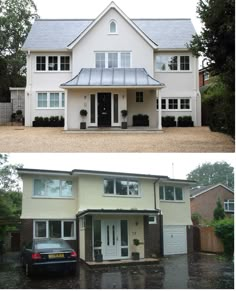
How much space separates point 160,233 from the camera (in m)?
19.5

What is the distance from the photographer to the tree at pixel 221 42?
15.3 metres

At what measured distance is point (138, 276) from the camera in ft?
44.5

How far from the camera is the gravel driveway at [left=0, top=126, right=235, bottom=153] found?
16.7m

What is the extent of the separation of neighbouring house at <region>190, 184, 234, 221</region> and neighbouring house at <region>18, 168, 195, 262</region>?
2.86 m

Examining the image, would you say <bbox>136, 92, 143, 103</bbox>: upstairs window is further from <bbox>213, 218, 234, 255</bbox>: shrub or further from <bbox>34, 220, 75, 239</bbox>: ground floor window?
<bbox>34, 220, 75, 239</bbox>: ground floor window

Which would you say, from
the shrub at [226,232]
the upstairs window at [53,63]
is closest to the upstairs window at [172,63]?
the upstairs window at [53,63]

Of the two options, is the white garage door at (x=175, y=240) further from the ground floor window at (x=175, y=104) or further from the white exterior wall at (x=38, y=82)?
the white exterior wall at (x=38, y=82)

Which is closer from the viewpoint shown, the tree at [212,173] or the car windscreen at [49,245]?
the car windscreen at [49,245]

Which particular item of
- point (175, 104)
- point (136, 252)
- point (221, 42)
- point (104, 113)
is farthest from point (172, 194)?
point (175, 104)

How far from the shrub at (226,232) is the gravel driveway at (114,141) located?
155 inches

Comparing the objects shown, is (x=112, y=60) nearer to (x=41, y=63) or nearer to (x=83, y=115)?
(x=83, y=115)

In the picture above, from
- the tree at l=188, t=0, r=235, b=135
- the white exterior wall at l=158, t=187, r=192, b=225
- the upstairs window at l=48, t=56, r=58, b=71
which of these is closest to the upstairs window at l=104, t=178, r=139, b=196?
the white exterior wall at l=158, t=187, r=192, b=225

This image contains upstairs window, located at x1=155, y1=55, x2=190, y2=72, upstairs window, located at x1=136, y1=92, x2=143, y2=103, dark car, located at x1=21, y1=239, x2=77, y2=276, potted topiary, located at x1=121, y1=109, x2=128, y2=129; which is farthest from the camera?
upstairs window, located at x1=155, y1=55, x2=190, y2=72

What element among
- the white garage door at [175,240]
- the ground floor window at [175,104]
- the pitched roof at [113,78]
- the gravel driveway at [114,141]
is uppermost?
the pitched roof at [113,78]
